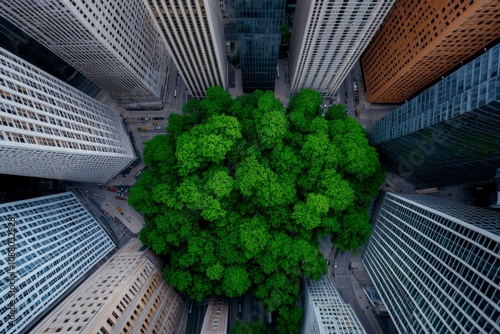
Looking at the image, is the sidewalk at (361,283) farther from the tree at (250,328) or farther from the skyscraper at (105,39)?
the skyscraper at (105,39)

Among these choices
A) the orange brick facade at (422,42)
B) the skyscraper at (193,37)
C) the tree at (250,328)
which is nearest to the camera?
the skyscraper at (193,37)

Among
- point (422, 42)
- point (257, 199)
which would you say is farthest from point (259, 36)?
point (257, 199)

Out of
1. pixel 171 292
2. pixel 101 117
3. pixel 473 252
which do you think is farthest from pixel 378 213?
pixel 101 117

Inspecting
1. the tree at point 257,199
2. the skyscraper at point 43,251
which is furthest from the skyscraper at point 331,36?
the skyscraper at point 43,251

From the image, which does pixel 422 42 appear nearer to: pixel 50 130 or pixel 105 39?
pixel 105 39

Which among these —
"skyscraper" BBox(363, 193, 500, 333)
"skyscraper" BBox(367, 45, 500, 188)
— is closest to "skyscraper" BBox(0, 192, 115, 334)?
"skyscraper" BBox(363, 193, 500, 333)

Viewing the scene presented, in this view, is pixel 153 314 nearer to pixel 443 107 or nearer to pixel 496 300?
pixel 496 300

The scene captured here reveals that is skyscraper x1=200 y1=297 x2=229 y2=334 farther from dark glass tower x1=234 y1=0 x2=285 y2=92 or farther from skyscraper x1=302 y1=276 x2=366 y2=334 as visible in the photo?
dark glass tower x1=234 y1=0 x2=285 y2=92
